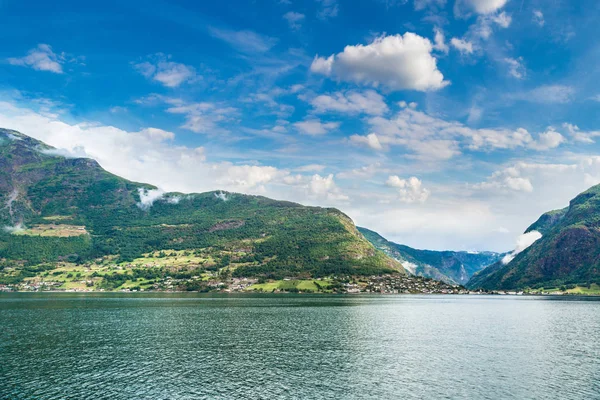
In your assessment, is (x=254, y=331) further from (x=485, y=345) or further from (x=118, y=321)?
(x=485, y=345)

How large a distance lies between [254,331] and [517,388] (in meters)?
69.4

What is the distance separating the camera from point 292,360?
73.8 m

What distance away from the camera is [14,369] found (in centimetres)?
6316

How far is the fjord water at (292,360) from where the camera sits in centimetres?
5444

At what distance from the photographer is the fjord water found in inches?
2143

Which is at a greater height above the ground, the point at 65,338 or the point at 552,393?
the point at 552,393

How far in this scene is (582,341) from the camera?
9631 cm

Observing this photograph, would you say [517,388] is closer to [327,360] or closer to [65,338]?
[327,360]

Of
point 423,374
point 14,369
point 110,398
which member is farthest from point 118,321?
point 423,374

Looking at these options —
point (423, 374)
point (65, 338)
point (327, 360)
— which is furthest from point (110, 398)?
point (65, 338)

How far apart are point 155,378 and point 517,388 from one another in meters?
51.3

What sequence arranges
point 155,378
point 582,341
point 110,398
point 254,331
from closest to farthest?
point 110,398
point 155,378
point 582,341
point 254,331

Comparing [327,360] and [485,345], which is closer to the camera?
[327,360]

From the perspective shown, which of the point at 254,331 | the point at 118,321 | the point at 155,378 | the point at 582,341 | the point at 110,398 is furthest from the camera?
the point at 118,321
